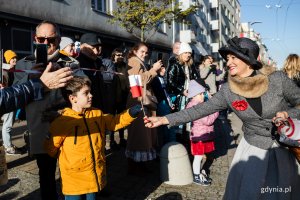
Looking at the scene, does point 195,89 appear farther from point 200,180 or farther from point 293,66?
point 293,66

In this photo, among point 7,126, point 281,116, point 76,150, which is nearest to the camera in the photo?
point 281,116

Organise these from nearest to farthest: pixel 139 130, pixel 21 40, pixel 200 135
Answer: pixel 139 130, pixel 200 135, pixel 21 40

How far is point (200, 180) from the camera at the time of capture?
190 inches

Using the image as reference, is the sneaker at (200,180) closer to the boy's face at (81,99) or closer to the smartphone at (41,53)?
the boy's face at (81,99)

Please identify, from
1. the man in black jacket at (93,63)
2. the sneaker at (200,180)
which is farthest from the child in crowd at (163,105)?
the sneaker at (200,180)

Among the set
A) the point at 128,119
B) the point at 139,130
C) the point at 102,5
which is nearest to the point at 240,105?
the point at 128,119

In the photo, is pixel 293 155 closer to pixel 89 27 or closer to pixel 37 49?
pixel 37 49

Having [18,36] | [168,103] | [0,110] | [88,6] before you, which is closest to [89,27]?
[88,6]

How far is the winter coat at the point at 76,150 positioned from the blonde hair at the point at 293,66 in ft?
13.3

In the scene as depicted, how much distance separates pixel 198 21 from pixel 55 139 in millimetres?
35054

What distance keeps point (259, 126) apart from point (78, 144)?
5.71 feet

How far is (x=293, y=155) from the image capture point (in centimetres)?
285

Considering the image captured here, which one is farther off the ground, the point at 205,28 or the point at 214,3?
the point at 214,3

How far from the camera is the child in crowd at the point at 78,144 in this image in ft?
10.2
